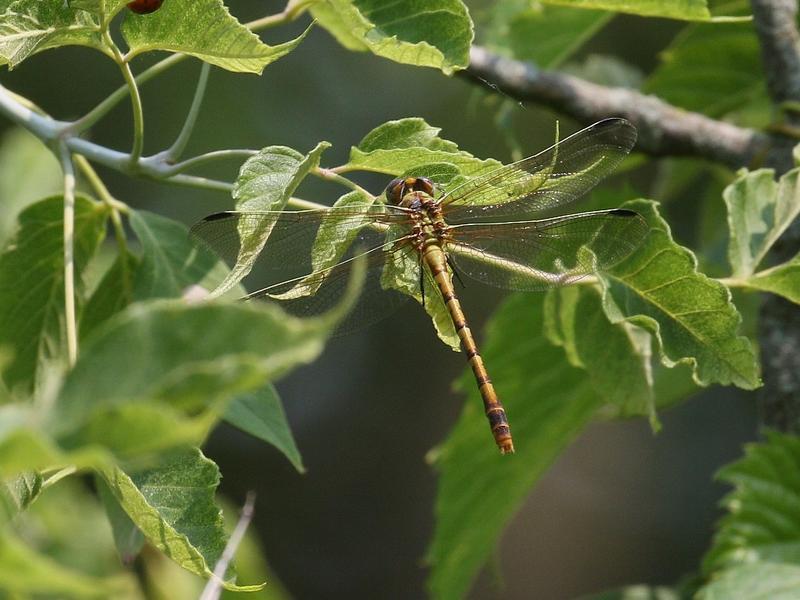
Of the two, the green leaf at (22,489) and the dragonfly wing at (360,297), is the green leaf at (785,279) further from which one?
the green leaf at (22,489)

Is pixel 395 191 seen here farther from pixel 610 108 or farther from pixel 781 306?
pixel 781 306

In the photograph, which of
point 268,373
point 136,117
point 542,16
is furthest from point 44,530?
point 268,373

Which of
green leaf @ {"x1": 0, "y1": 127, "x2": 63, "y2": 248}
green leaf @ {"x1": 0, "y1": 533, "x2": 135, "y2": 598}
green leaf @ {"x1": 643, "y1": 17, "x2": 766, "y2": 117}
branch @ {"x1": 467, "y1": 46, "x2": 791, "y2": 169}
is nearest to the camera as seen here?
green leaf @ {"x1": 0, "y1": 533, "x2": 135, "y2": 598}

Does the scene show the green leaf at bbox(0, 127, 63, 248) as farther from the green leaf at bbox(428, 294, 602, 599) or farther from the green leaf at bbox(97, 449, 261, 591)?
the green leaf at bbox(97, 449, 261, 591)

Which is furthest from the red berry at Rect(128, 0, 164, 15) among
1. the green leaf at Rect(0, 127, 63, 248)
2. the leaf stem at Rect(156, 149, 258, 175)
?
the green leaf at Rect(0, 127, 63, 248)

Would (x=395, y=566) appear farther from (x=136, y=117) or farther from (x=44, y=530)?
(x=136, y=117)

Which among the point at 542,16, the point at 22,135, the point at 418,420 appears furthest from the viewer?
the point at 418,420
